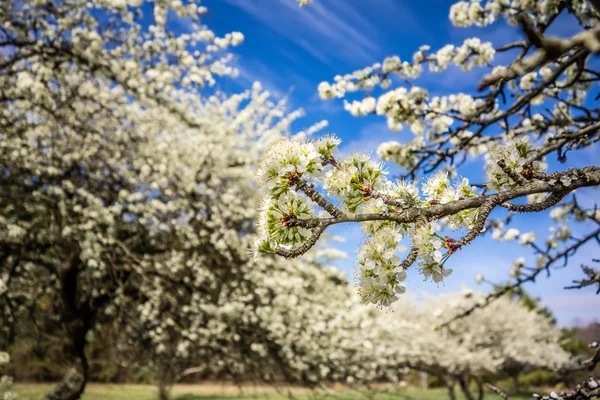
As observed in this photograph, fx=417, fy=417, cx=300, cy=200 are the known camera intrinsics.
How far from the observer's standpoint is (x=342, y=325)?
11.2m

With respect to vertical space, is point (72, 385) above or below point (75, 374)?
below

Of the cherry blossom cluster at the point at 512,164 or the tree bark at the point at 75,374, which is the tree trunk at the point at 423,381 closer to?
the tree bark at the point at 75,374

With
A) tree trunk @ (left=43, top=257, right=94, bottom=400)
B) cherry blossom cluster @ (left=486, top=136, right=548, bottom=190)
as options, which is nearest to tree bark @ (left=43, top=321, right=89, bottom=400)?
tree trunk @ (left=43, top=257, right=94, bottom=400)

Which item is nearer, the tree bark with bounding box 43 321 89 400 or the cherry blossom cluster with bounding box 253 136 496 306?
the cherry blossom cluster with bounding box 253 136 496 306

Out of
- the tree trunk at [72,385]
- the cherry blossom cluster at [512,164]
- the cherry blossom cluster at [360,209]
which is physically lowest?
the tree trunk at [72,385]

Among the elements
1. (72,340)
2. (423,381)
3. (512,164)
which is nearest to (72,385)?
(72,340)

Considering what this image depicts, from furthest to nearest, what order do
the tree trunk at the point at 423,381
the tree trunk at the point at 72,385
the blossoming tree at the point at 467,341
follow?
the tree trunk at the point at 423,381 → the blossoming tree at the point at 467,341 → the tree trunk at the point at 72,385

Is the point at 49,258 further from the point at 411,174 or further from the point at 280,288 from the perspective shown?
the point at 411,174

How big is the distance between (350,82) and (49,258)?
6.61 meters

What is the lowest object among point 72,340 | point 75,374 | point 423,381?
point 75,374

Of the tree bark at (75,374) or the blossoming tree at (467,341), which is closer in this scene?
the tree bark at (75,374)

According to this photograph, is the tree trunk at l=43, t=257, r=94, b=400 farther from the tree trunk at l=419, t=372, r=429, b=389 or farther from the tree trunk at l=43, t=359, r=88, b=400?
the tree trunk at l=419, t=372, r=429, b=389

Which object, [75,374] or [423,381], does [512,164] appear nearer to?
[75,374]

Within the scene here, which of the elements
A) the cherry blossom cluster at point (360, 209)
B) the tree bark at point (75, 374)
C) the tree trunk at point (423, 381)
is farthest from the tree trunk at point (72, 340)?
the tree trunk at point (423, 381)
